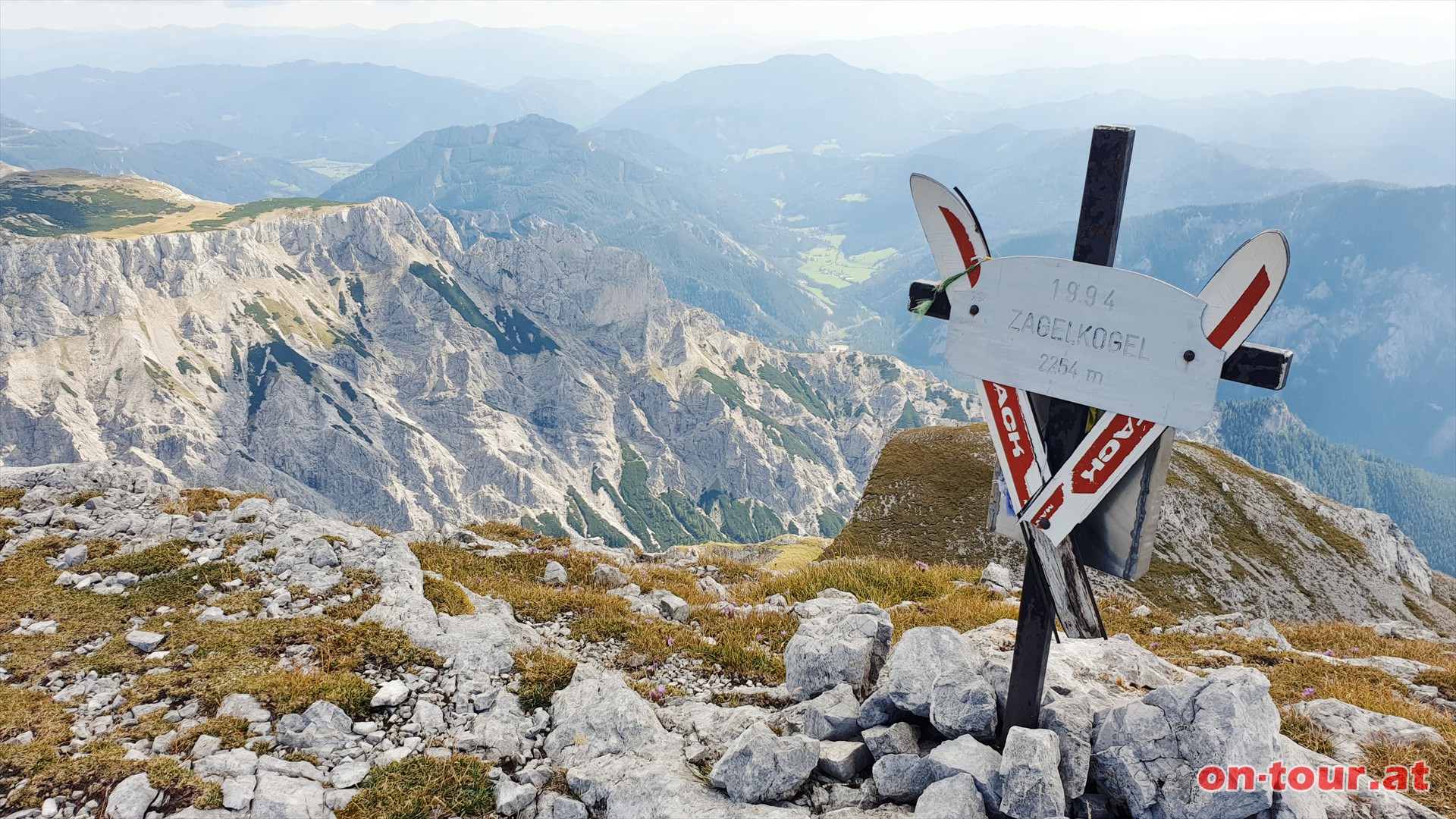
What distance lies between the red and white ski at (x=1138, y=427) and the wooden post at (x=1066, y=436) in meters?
0.25

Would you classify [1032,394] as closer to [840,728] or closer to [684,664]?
[840,728]

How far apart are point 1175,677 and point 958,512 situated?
142 ft

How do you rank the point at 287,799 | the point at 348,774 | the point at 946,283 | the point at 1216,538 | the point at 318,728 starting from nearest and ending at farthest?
the point at 946,283 → the point at 287,799 → the point at 348,774 → the point at 318,728 → the point at 1216,538

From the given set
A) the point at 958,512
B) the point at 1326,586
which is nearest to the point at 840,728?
the point at 958,512

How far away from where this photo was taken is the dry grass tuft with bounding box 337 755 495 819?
8.54 m

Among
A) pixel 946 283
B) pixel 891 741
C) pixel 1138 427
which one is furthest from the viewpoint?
pixel 891 741

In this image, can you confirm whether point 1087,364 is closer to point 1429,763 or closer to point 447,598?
point 1429,763

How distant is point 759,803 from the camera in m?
8.26

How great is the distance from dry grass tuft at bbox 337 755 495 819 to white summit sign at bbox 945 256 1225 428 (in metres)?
8.26

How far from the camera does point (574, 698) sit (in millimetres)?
10758

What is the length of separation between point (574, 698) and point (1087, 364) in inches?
347

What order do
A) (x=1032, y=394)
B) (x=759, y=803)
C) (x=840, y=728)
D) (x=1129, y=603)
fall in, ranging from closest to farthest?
1. (x=1032, y=394)
2. (x=759, y=803)
3. (x=840, y=728)
4. (x=1129, y=603)

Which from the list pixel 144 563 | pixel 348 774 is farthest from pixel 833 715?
pixel 144 563

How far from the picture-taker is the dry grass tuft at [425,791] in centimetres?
854
